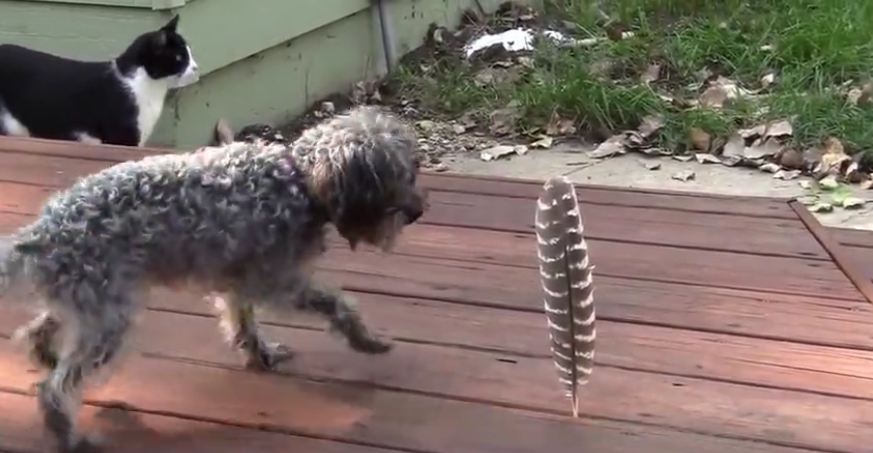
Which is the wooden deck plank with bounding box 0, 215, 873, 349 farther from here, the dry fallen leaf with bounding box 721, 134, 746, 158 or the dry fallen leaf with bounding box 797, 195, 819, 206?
the dry fallen leaf with bounding box 721, 134, 746, 158

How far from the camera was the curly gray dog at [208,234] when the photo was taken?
2.20 metres

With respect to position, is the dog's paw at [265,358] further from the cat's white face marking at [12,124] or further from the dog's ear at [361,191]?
the cat's white face marking at [12,124]

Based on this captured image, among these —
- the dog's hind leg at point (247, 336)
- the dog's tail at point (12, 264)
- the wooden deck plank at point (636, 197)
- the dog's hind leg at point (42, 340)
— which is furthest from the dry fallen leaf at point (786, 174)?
the dog's tail at point (12, 264)

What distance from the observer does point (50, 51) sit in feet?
16.8

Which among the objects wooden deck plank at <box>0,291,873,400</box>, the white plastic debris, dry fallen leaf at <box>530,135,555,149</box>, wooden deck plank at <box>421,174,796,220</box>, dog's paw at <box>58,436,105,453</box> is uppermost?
dog's paw at <box>58,436,105,453</box>

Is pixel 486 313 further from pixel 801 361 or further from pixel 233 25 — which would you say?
pixel 233 25

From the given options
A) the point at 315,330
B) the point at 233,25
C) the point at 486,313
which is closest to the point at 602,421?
the point at 486,313

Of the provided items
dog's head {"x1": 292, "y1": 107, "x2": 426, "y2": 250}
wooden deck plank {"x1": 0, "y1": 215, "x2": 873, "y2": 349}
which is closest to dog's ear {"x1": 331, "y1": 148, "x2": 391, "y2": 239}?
dog's head {"x1": 292, "y1": 107, "x2": 426, "y2": 250}

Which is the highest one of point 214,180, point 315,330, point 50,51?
point 214,180

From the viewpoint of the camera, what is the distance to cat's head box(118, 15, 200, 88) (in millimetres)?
4629

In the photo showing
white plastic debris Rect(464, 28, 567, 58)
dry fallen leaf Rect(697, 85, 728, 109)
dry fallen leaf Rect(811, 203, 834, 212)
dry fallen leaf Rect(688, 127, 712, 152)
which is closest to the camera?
dry fallen leaf Rect(811, 203, 834, 212)

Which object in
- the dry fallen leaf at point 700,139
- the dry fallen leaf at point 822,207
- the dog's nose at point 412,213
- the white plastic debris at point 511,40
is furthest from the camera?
the white plastic debris at point 511,40

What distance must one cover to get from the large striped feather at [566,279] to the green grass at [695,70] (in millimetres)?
2943

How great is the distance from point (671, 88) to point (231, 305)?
337 cm
